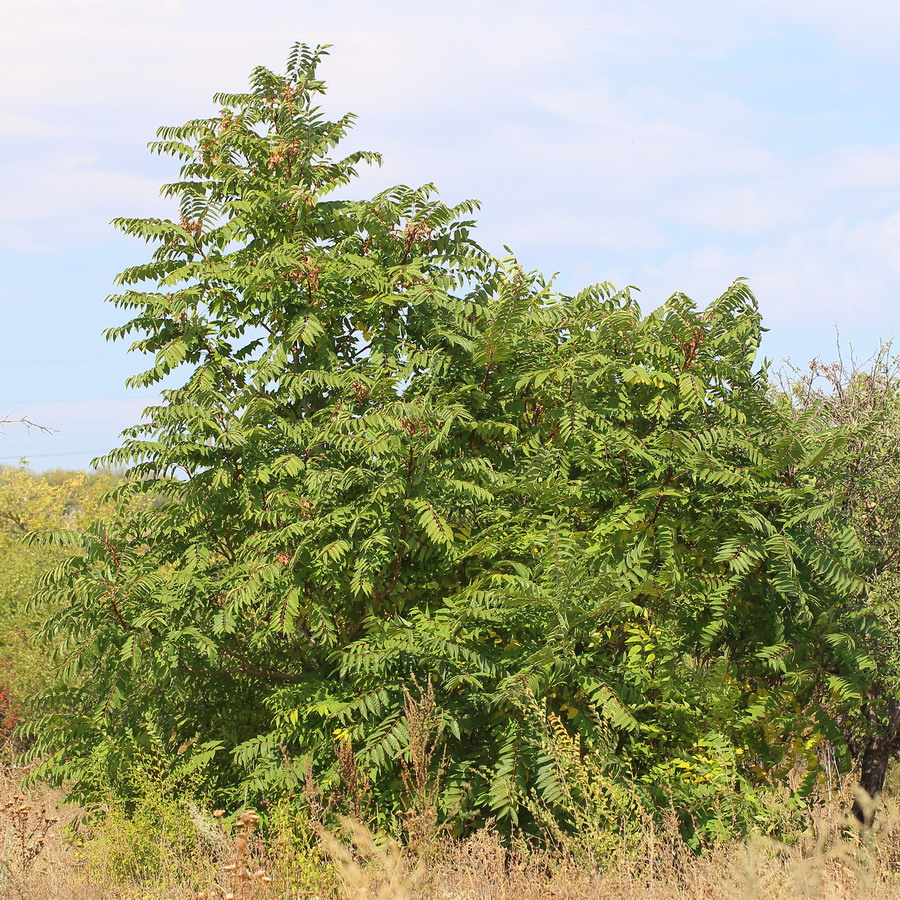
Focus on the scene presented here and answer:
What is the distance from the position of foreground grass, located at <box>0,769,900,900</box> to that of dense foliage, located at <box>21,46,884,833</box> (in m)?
0.54

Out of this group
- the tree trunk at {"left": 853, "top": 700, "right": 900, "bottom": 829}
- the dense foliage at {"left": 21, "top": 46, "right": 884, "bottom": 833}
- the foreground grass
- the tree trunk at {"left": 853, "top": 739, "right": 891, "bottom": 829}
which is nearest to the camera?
the foreground grass

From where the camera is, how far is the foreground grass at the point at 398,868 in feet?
17.0

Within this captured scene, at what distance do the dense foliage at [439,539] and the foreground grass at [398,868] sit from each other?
54cm

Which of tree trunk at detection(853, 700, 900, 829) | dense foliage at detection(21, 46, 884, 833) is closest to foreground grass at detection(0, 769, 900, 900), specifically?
dense foliage at detection(21, 46, 884, 833)

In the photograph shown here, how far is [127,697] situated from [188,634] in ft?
3.80

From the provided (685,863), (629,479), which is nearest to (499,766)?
(685,863)

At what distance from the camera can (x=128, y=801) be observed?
28.3ft

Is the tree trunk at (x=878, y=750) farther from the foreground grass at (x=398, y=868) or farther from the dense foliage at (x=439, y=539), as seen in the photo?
the foreground grass at (x=398, y=868)

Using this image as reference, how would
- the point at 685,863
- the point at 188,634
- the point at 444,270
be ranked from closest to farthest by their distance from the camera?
the point at 685,863, the point at 188,634, the point at 444,270

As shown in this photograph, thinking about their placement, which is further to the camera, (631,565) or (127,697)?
(127,697)

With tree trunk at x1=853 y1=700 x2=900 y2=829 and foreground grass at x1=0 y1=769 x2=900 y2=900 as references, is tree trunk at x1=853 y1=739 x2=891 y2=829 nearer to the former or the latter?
tree trunk at x1=853 y1=700 x2=900 y2=829

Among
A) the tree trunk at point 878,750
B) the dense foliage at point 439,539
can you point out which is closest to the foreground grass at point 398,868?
the dense foliage at point 439,539

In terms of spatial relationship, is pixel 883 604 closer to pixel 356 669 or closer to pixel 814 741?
pixel 814 741

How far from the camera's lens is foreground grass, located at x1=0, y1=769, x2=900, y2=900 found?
5.19 metres
